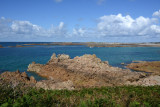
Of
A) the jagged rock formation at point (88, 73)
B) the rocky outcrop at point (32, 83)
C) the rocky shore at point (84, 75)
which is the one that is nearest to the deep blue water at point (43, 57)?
the jagged rock formation at point (88, 73)

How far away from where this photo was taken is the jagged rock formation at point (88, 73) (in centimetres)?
2173

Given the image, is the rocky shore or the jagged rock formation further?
the jagged rock formation

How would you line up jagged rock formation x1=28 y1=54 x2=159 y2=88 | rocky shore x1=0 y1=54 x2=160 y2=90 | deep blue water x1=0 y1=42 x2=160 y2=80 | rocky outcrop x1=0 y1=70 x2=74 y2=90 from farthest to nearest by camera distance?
1. deep blue water x1=0 y1=42 x2=160 y2=80
2. jagged rock formation x1=28 y1=54 x2=159 y2=88
3. rocky shore x1=0 y1=54 x2=160 y2=90
4. rocky outcrop x1=0 y1=70 x2=74 y2=90

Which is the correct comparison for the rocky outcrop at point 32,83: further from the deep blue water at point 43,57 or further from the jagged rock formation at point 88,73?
the deep blue water at point 43,57

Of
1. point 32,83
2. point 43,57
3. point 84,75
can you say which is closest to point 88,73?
point 84,75

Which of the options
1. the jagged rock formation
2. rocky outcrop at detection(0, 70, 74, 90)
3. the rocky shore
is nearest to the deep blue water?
the jagged rock formation

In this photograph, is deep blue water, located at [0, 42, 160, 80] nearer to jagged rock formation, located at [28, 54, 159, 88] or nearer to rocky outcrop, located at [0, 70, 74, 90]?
jagged rock formation, located at [28, 54, 159, 88]

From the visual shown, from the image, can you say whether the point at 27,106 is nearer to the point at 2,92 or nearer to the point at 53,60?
the point at 2,92

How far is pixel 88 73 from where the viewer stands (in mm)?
24812

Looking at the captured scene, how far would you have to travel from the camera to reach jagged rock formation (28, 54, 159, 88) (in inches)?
855

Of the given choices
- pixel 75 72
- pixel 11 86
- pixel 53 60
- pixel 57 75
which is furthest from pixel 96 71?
pixel 11 86

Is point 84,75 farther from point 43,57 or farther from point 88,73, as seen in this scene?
point 43,57

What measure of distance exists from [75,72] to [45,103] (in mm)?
19178

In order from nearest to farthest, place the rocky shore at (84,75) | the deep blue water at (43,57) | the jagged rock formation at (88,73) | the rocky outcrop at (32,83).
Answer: the rocky outcrop at (32,83) < the rocky shore at (84,75) < the jagged rock formation at (88,73) < the deep blue water at (43,57)
